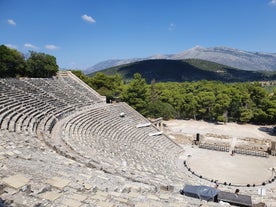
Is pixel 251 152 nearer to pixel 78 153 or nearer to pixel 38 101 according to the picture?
pixel 78 153

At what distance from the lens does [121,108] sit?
3238 cm

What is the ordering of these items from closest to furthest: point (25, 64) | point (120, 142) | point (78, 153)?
point (78, 153) → point (120, 142) → point (25, 64)

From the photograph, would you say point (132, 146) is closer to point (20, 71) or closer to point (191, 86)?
point (20, 71)

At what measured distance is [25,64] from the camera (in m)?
36.0

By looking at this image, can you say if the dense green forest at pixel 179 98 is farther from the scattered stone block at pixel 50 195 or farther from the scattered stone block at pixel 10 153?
the scattered stone block at pixel 50 195

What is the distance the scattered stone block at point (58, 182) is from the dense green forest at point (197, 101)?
103 ft

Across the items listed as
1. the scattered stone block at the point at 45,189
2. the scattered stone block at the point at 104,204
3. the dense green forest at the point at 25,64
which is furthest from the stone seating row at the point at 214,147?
the scattered stone block at the point at 45,189

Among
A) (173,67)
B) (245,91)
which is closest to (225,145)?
(245,91)

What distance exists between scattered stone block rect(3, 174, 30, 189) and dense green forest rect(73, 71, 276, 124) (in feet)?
105

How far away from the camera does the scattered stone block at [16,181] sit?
6.83 meters

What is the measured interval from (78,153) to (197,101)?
34754 mm

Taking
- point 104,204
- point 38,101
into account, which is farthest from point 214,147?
point 104,204

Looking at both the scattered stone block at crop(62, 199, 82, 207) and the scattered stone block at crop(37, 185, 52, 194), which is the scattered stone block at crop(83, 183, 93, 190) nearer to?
the scattered stone block at crop(37, 185, 52, 194)

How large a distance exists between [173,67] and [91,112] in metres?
179
